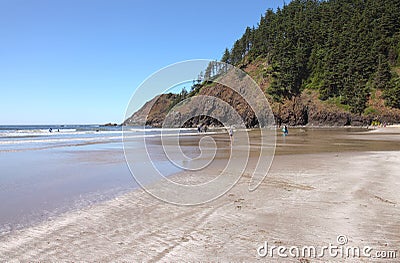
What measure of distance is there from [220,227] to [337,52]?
92.7 metres

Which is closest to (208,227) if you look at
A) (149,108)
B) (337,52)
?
(149,108)

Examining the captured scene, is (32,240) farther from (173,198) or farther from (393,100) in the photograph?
(393,100)

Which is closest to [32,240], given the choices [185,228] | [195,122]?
[185,228]

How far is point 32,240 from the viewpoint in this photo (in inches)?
173

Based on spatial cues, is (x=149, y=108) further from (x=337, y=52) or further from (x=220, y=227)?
(x=337, y=52)

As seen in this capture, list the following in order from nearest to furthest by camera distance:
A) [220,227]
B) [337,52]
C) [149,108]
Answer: [220,227], [149,108], [337,52]

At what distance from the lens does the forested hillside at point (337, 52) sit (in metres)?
72.7

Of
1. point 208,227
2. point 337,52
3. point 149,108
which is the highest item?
point 337,52

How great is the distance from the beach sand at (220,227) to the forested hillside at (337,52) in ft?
244

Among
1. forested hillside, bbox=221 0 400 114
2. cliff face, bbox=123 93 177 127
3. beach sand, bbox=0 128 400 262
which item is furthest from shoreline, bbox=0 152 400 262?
forested hillside, bbox=221 0 400 114

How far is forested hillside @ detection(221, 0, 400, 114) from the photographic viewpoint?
7269 cm

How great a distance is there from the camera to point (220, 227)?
4762 mm

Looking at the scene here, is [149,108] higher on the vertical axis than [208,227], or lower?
higher

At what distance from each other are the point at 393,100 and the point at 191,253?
78.4 metres
